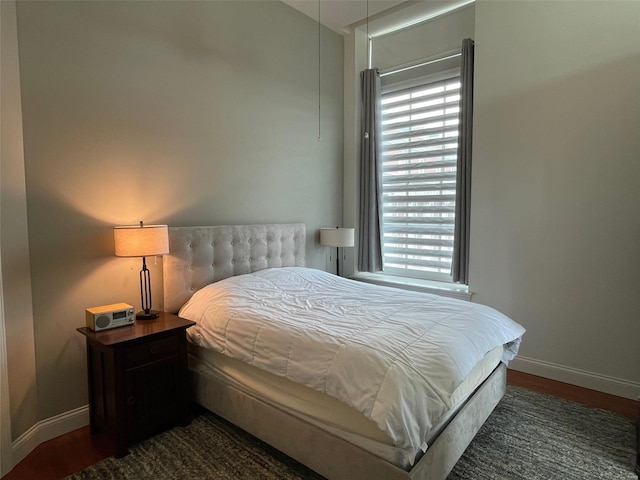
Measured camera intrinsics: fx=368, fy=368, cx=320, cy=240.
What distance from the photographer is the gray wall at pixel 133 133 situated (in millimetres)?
2273

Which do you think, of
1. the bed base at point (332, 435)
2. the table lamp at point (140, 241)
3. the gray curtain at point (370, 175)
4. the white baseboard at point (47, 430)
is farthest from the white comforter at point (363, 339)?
the gray curtain at point (370, 175)

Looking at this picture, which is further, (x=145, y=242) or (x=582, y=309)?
(x=582, y=309)

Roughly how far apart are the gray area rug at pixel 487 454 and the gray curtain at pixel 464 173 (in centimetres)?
151

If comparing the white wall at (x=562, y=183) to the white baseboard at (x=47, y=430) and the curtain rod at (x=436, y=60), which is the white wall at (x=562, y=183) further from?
the white baseboard at (x=47, y=430)

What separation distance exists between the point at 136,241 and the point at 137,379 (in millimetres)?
839

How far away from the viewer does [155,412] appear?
2271 millimetres

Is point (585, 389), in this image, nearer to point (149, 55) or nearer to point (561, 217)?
point (561, 217)

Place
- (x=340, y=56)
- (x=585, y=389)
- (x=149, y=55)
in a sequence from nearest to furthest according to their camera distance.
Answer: (x=149, y=55)
(x=585, y=389)
(x=340, y=56)

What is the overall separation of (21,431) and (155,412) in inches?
28.9

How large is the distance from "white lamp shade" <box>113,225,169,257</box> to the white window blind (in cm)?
279

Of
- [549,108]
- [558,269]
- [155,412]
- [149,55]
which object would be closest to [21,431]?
[155,412]

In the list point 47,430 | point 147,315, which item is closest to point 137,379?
point 147,315

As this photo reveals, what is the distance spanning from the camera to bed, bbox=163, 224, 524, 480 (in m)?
1.60

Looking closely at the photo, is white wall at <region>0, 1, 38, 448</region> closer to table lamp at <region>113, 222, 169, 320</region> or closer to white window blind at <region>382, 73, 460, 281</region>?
table lamp at <region>113, 222, 169, 320</region>
